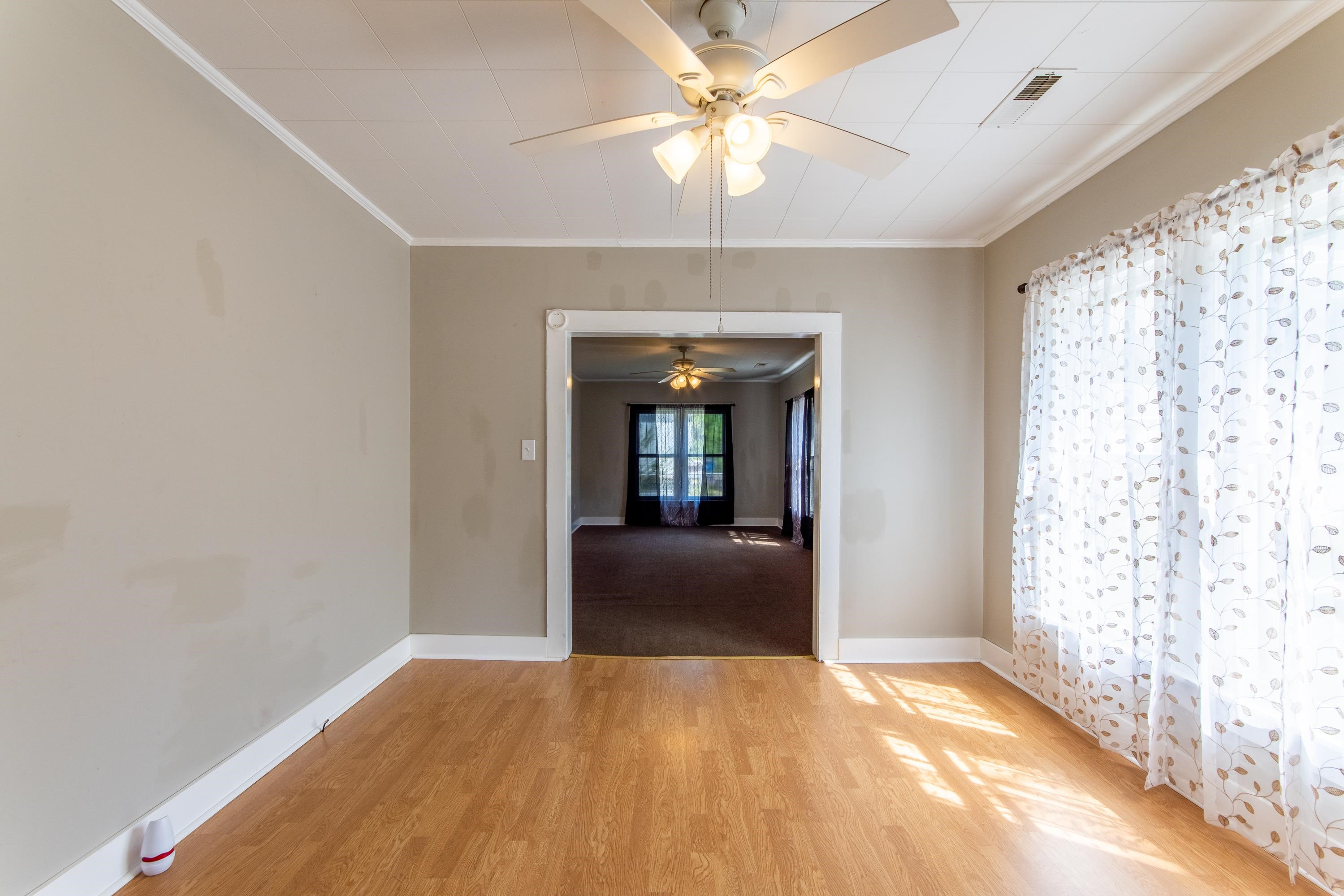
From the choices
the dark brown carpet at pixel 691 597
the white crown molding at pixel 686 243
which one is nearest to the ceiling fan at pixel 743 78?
the white crown molding at pixel 686 243

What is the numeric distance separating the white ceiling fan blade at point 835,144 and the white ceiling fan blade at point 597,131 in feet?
0.82

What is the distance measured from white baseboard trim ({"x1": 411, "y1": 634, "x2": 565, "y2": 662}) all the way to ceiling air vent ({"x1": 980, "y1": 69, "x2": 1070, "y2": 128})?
10.7ft

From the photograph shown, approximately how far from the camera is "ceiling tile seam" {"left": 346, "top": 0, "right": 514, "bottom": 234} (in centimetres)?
168

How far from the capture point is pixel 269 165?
7.23 ft

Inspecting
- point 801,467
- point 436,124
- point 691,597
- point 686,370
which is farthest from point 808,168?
point 801,467

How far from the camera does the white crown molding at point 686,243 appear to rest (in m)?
3.36

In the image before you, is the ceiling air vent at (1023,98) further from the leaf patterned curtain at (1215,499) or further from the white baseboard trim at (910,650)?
the white baseboard trim at (910,650)

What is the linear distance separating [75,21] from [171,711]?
1.92 meters

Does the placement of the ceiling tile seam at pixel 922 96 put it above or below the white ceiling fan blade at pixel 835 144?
above

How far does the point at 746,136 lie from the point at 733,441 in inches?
317

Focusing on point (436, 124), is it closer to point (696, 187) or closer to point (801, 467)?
point (696, 187)

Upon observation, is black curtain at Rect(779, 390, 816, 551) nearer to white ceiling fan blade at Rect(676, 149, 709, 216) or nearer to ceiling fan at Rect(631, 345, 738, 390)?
ceiling fan at Rect(631, 345, 738, 390)

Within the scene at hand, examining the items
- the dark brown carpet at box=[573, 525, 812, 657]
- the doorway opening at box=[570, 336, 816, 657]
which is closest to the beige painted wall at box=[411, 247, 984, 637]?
the dark brown carpet at box=[573, 525, 812, 657]

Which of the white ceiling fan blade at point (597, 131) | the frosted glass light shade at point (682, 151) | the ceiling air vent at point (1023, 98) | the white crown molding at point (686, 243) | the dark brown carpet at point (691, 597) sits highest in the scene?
the ceiling air vent at point (1023, 98)
